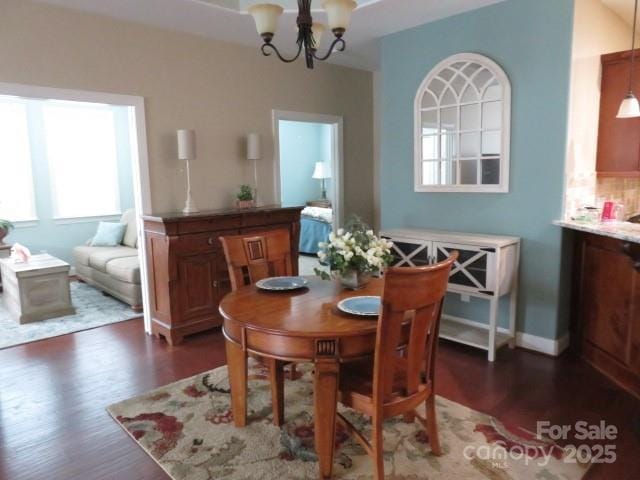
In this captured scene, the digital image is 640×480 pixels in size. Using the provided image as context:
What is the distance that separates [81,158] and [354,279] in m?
5.59

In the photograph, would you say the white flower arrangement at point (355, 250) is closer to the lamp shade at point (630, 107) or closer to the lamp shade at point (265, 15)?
the lamp shade at point (265, 15)

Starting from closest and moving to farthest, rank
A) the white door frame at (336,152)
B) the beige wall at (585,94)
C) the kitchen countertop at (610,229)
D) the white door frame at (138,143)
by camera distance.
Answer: the kitchen countertop at (610,229), the beige wall at (585,94), the white door frame at (138,143), the white door frame at (336,152)

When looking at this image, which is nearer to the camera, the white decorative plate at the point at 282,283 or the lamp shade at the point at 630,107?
the white decorative plate at the point at 282,283

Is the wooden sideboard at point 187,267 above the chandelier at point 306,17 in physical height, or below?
below

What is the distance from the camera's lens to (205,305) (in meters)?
3.83

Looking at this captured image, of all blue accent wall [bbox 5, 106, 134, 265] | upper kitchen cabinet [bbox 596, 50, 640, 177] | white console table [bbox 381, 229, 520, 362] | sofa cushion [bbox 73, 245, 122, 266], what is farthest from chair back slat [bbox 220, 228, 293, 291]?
blue accent wall [bbox 5, 106, 134, 265]

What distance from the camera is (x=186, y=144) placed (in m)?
3.76

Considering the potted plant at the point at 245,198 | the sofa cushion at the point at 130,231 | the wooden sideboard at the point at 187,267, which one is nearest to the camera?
the wooden sideboard at the point at 187,267

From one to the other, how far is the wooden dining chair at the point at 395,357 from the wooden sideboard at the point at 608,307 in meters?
1.31

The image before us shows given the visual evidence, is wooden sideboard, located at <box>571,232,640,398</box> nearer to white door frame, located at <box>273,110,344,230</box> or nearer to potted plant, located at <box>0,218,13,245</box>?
white door frame, located at <box>273,110,344,230</box>

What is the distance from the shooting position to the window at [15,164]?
226 inches

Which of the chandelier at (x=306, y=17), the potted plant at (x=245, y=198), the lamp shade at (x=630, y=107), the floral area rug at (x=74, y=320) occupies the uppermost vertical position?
the chandelier at (x=306, y=17)

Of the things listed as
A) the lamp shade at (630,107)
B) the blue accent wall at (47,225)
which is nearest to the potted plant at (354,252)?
the lamp shade at (630,107)

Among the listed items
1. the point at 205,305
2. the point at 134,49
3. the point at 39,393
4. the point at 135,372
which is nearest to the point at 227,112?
the point at 134,49
